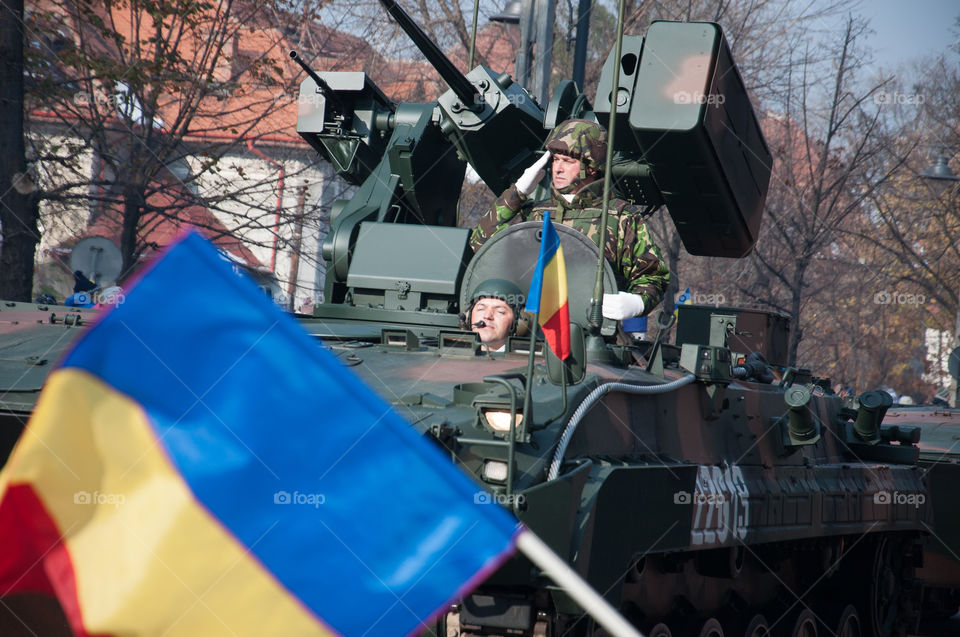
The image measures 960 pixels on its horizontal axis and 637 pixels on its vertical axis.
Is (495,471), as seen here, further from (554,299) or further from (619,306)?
(619,306)

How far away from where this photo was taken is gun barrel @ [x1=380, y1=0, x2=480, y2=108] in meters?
6.98

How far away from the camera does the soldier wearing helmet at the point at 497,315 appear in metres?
5.85

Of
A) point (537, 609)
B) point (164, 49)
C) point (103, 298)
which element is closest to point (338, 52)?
point (164, 49)

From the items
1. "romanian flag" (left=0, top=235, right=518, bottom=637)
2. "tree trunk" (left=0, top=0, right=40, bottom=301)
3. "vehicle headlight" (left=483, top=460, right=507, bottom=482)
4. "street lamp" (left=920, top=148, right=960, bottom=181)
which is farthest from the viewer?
"street lamp" (left=920, top=148, right=960, bottom=181)

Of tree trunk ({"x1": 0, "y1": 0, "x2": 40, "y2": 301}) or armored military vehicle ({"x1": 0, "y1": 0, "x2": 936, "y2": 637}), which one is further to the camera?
tree trunk ({"x1": 0, "y1": 0, "x2": 40, "y2": 301})

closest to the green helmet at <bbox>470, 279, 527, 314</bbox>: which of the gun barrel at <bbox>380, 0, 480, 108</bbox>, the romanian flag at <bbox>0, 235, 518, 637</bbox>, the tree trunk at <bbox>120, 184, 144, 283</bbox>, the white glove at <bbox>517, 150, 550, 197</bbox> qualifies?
the white glove at <bbox>517, 150, 550, 197</bbox>

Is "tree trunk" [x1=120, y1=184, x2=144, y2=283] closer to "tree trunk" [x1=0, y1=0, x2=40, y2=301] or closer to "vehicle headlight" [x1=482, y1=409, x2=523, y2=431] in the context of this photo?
"tree trunk" [x1=0, y1=0, x2=40, y2=301]

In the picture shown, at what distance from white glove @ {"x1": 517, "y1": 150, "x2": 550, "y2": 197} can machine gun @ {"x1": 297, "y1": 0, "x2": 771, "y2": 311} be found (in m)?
0.49

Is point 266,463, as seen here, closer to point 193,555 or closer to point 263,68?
point 193,555

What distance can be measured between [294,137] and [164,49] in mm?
3881

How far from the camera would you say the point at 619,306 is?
5883mm

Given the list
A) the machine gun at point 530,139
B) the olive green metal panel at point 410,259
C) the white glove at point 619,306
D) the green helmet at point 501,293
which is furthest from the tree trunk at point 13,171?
the white glove at point 619,306

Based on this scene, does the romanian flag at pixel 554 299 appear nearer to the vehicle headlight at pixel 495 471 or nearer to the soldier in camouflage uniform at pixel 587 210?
the vehicle headlight at pixel 495 471

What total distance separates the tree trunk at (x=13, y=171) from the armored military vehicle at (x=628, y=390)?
5.33 m
